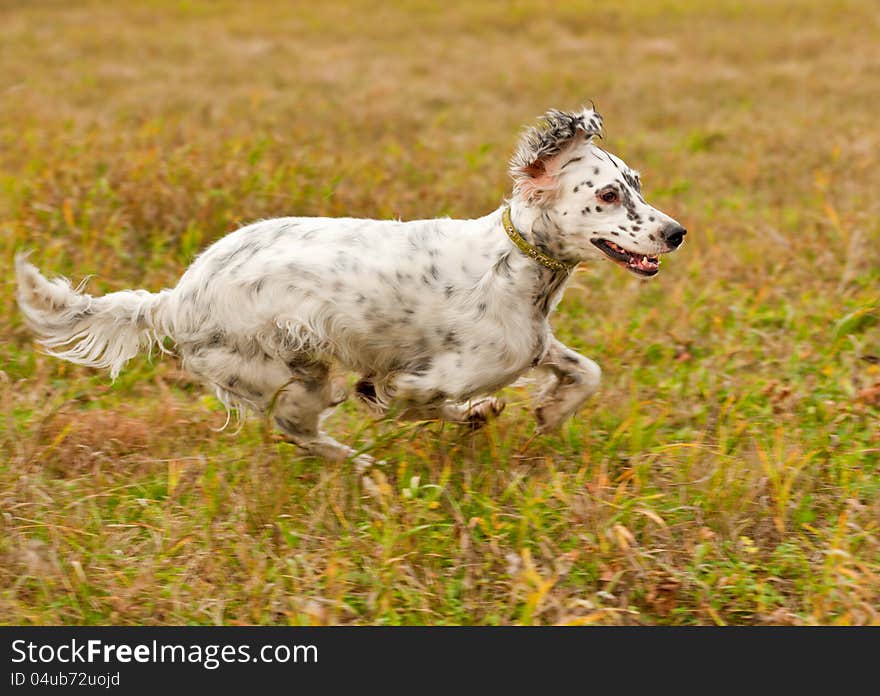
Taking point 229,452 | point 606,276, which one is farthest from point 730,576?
point 606,276

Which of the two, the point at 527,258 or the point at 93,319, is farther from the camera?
the point at 93,319

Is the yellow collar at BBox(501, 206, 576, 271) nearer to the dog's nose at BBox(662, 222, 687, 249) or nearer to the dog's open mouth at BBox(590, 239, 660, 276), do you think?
the dog's open mouth at BBox(590, 239, 660, 276)

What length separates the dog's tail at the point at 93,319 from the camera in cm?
452

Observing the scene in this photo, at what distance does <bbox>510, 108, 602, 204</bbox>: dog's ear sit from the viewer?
4.10 meters

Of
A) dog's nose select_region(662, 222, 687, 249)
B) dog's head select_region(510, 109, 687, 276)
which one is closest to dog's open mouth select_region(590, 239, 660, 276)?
dog's head select_region(510, 109, 687, 276)

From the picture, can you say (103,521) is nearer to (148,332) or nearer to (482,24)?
(148,332)

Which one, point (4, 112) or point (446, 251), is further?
point (4, 112)

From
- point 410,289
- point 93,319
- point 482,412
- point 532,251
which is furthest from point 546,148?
point 93,319

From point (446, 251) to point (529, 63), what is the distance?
29.0 feet

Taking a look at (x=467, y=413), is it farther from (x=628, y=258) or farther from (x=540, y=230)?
(x=628, y=258)

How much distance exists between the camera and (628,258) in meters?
4.13

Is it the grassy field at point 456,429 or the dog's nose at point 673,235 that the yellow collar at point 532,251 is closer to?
the dog's nose at point 673,235

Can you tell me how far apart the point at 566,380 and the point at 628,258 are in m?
0.73
